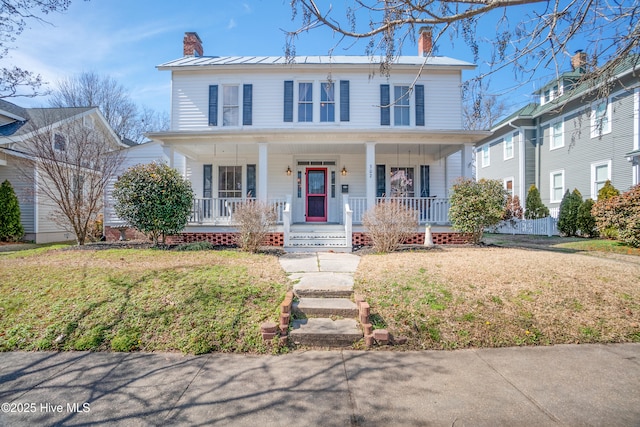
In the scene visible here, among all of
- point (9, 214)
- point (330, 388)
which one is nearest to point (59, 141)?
point (9, 214)

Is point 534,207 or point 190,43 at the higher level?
point 190,43

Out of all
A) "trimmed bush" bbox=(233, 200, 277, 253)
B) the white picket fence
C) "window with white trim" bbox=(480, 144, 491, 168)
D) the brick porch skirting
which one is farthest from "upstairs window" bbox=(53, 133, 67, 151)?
"window with white trim" bbox=(480, 144, 491, 168)

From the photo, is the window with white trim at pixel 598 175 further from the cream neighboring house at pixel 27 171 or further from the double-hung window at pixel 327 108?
the cream neighboring house at pixel 27 171

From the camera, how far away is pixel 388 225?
→ 332 inches

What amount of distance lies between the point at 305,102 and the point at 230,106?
10.2ft

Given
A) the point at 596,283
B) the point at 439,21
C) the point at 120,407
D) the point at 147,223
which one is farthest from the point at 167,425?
the point at 147,223

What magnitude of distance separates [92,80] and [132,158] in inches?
686

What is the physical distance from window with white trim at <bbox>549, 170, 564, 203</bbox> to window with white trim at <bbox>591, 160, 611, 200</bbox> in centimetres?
187

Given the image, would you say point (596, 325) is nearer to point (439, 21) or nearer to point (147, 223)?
point (439, 21)

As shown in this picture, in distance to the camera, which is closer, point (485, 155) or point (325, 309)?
point (325, 309)

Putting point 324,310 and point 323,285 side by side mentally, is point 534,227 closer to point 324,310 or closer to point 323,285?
point 323,285

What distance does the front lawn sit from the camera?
12.5ft

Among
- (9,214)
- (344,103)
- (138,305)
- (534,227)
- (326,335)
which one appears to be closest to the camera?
(326,335)

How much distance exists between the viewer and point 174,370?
10.6 ft
